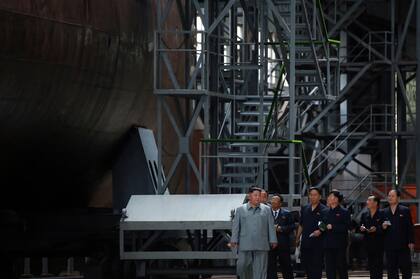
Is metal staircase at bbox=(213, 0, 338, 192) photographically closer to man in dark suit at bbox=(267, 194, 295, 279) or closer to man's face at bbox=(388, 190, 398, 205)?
man in dark suit at bbox=(267, 194, 295, 279)

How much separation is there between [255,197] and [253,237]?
0.58 meters

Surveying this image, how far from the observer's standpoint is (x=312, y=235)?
802 inches

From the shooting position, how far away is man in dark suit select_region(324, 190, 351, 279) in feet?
66.4

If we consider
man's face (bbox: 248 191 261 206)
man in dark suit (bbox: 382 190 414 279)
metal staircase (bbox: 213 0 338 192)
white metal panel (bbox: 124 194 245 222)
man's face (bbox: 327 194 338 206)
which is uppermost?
metal staircase (bbox: 213 0 338 192)

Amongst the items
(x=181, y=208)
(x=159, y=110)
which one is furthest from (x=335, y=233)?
(x=159, y=110)

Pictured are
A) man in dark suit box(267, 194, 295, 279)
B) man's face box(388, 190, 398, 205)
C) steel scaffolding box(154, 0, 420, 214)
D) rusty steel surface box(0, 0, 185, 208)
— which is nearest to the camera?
rusty steel surface box(0, 0, 185, 208)

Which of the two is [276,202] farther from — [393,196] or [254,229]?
[254,229]

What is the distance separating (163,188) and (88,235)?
1563 millimetres

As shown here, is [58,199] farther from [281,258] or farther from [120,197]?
[281,258]

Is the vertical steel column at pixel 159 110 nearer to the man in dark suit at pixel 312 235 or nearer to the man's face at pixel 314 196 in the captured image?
the man in dark suit at pixel 312 235

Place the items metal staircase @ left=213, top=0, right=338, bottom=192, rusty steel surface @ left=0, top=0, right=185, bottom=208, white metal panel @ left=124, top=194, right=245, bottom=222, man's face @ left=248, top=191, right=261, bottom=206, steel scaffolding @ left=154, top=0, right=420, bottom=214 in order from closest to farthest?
1. man's face @ left=248, top=191, right=261, bottom=206
2. rusty steel surface @ left=0, top=0, right=185, bottom=208
3. white metal panel @ left=124, top=194, right=245, bottom=222
4. steel scaffolding @ left=154, top=0, right=420, bottom=214
5. metal staircase @ left=213, top=0, right=338, bottom=192

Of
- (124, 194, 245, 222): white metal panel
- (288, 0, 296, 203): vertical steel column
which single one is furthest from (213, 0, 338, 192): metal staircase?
(124, 194, 245, 222): white metal panel

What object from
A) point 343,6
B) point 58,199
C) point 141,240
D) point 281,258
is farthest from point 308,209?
point 343,6

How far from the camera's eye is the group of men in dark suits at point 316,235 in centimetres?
1873
